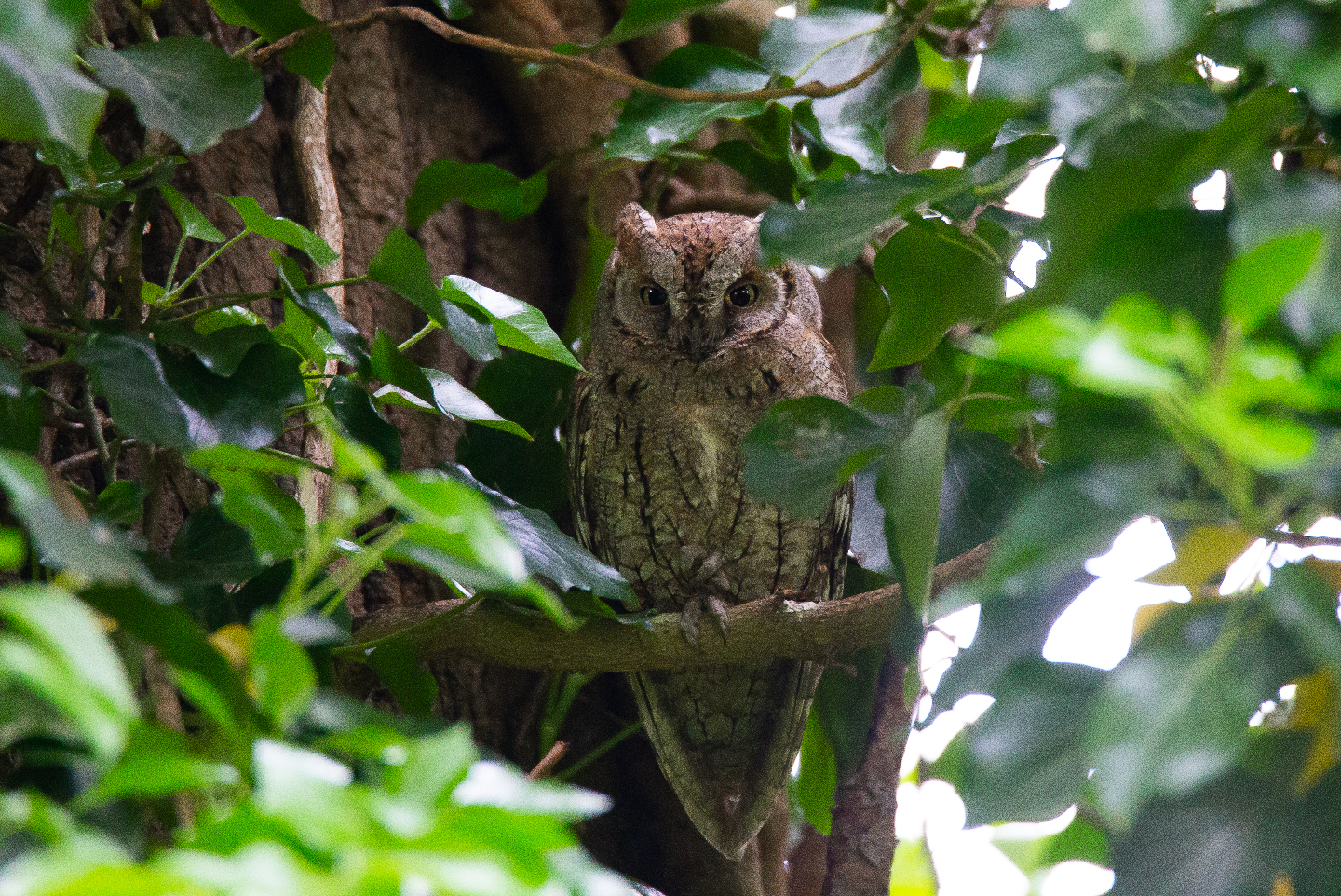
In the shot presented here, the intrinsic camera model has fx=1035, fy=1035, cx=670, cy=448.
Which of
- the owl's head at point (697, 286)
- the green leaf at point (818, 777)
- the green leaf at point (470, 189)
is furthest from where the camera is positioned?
the owl's head at point (697, 286)

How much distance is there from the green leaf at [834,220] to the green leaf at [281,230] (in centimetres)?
46

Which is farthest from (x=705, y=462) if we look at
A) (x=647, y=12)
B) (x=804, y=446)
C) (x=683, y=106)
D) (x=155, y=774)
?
(x=155, y=774)

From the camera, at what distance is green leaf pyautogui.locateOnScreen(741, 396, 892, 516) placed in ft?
A: 2.89

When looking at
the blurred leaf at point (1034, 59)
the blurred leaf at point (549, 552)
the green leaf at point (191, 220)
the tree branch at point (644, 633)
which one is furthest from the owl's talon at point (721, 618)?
the blurred leaf at point (1034, 59)

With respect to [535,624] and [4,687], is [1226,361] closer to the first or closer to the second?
[4,687]

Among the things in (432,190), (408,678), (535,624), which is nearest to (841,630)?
(535,624)

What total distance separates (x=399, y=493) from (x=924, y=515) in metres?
0.45

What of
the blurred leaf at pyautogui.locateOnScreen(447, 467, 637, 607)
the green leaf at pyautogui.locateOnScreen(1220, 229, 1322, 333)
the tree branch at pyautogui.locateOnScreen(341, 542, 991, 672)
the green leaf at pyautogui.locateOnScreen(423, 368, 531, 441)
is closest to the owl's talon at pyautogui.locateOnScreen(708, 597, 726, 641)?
the tree branch at pyautogui.locateOnScreen(341, 542, 991, 672)

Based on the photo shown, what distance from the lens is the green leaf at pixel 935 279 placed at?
1.12 meters

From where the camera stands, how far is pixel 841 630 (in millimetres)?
1358

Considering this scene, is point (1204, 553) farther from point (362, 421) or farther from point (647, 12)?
point (647, 12)

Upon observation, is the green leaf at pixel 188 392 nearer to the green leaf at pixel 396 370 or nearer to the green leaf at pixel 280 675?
the green leaf at pixel 396 370

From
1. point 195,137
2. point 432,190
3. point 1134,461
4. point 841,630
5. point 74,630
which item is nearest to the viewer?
point 74,630

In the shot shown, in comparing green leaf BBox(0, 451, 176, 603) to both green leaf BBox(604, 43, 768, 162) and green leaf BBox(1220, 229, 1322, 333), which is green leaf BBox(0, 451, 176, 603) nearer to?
green leaf BBox(1220, 229, 1322, 333)
